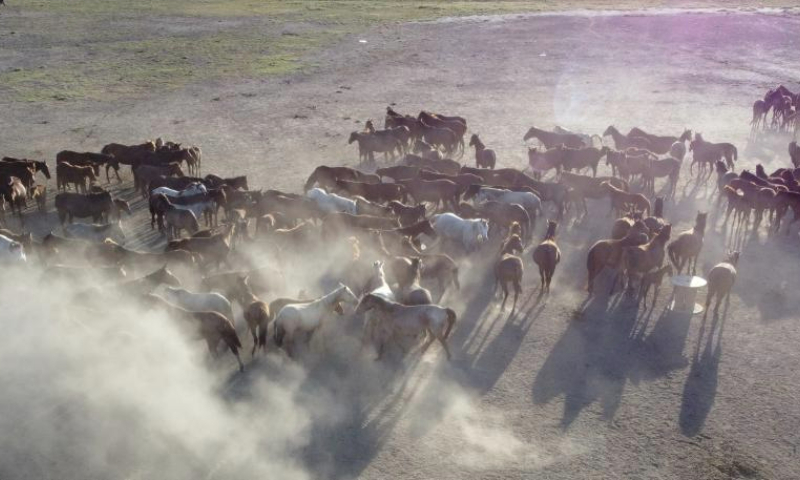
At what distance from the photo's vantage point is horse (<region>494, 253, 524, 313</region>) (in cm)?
1349

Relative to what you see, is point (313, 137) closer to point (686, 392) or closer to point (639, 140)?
point (639, 140)

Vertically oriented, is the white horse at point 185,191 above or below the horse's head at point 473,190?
below

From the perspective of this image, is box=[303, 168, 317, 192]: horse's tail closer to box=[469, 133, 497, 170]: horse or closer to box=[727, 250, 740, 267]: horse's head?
box=[469, 133, 497, 170]: horse

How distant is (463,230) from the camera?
52.8 feet

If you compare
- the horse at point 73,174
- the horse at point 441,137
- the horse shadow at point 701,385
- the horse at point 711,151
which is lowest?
the horse shadow at point 701,385

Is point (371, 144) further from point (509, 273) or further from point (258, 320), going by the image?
point (258, 320)

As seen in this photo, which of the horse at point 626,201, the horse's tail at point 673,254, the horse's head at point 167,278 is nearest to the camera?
the horse's head at point 167,278

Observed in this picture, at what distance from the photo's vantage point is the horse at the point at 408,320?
39.0 ft

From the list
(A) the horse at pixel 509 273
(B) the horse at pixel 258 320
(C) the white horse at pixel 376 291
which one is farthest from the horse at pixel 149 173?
(A) the horse at pixel 509 273

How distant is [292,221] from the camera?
1680 centimetres

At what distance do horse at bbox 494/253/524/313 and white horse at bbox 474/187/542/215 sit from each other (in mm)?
4081

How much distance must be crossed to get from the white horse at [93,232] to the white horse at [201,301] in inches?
172

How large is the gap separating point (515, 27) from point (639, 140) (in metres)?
27.8

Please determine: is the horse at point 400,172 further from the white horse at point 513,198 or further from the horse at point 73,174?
the horse at point 73,174
